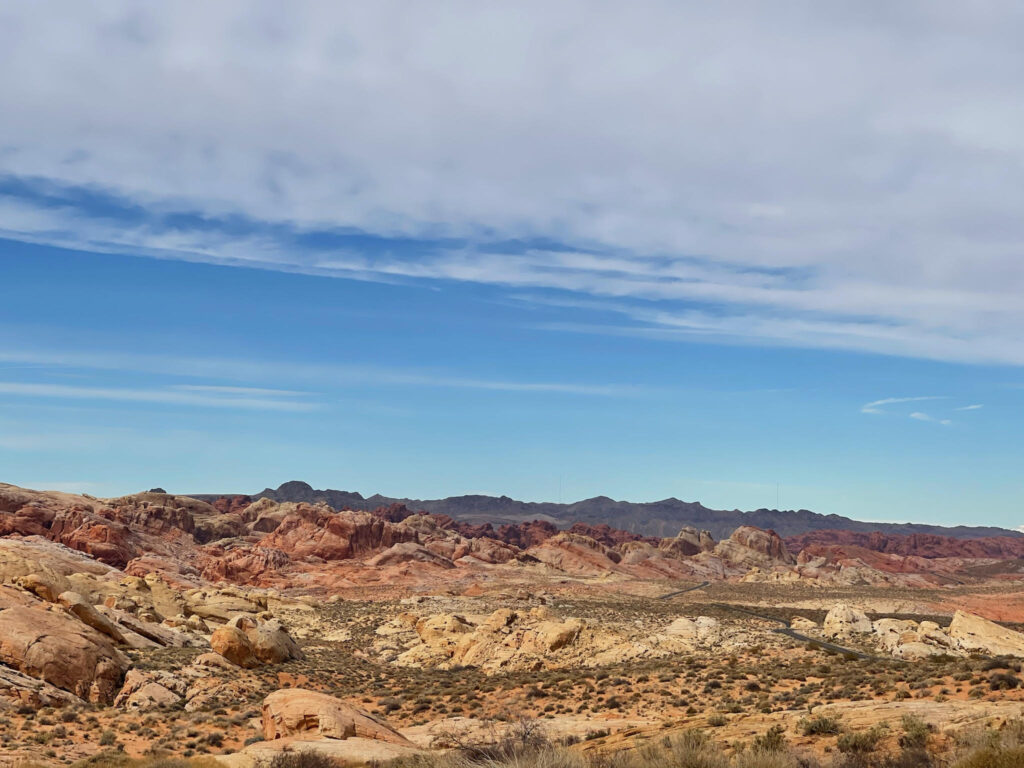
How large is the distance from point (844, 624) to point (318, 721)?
44.9 metres

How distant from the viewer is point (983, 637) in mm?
45188

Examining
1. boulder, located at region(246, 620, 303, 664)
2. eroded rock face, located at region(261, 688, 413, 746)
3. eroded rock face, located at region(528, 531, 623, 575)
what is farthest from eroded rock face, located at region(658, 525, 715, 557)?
eroded rock face, located at region(261, 688, 413, 746)

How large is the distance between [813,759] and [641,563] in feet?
489

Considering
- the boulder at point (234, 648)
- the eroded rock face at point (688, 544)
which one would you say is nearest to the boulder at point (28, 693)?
the boulder at point (234, 648)

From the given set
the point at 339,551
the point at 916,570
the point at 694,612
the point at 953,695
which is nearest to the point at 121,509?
the point at 339,551

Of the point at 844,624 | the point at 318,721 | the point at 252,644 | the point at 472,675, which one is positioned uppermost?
the point at 318,721

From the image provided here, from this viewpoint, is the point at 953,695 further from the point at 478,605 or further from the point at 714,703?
the point at 478,605

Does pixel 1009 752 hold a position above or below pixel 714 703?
above

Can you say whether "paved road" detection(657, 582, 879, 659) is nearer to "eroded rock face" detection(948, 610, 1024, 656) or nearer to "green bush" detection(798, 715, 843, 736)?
"eroded rock face" detection(948, 610, 1024, 656)

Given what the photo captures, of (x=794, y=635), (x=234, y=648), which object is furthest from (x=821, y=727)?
(x=794, y=635)

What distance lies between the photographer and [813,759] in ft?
50.6

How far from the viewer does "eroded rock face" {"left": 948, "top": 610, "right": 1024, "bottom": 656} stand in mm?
44094

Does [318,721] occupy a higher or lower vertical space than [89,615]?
higher

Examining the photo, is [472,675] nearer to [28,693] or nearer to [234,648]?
[234,648]
